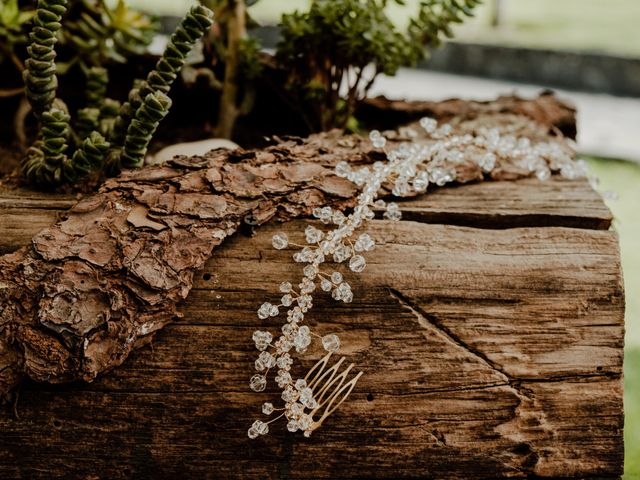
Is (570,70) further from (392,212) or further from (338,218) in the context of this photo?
(338,218)

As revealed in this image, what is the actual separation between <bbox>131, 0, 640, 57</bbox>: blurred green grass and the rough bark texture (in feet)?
17.3

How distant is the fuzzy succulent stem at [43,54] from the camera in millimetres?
1449

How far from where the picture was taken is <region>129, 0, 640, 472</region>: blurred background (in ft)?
15.0

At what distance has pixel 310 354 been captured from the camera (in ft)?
4.83

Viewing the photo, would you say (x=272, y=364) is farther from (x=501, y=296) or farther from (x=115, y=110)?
(x=115, y=110)

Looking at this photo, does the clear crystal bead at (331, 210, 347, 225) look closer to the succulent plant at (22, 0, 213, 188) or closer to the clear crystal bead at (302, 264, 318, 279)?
the clear crystal bead at (302, 264, 318, 279)

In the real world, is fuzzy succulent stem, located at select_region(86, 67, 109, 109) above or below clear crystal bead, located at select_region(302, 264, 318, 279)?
above

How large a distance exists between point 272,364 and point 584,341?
695mm

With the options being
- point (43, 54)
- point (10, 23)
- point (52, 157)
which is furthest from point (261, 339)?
Answer: point (10, 23)

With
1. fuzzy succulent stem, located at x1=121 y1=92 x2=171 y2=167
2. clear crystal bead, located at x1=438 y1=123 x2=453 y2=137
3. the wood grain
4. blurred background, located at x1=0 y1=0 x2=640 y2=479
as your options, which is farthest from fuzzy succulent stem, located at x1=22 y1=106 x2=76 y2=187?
blurred background, located at x1=0 y1=0 x2=640 y2=479

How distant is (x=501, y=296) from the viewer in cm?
151

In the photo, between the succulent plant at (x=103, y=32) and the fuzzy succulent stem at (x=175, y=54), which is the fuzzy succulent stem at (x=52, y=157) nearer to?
the fuzzy succulent stem at (x=175, y=54)

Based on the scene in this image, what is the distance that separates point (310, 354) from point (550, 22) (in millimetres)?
7760

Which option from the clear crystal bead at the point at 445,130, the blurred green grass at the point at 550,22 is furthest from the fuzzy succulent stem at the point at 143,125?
the blurred green grass at the point at 550,22
